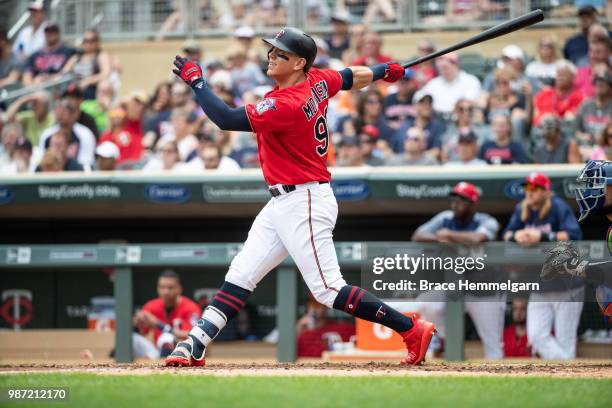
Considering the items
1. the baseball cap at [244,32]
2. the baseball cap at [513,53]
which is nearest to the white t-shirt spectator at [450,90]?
the baseball cap at [513,53]

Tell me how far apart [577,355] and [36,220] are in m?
5.78

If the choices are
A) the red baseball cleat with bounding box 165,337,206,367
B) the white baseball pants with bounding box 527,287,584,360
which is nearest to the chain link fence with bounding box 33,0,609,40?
the white baseball pants with bounding box 527,287,584,360

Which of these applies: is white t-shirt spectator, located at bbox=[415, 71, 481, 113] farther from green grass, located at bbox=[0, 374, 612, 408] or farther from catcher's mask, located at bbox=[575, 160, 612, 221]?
green grass, located at bbox=[0, 374, 612, 408]

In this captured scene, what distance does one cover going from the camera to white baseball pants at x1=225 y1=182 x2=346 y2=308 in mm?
5273

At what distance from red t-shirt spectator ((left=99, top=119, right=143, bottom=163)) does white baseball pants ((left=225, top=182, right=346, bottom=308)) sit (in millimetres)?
5396

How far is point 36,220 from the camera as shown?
1054cm

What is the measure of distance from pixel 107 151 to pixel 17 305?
1717 mm

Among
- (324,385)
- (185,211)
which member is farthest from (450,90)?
(324,385)

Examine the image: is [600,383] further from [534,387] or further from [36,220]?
[36,220]

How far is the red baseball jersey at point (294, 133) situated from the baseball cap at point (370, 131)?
13.4 feet

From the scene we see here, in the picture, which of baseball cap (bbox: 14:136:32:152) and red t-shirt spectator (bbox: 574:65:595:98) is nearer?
red t-shirt spectator (bbox: 574:65:595:98)

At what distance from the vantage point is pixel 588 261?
5.95 m

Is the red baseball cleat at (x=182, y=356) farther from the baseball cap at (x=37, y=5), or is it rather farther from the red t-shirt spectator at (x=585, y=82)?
the baseball cap at (x=37, y=5)

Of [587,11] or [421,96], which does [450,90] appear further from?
[587,11]
